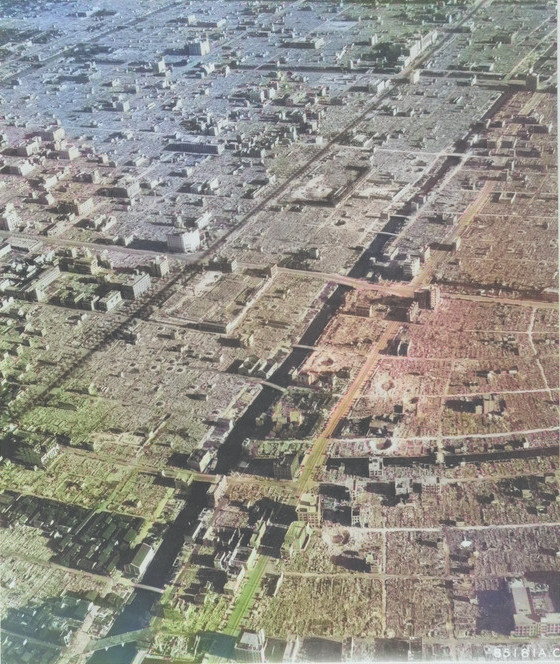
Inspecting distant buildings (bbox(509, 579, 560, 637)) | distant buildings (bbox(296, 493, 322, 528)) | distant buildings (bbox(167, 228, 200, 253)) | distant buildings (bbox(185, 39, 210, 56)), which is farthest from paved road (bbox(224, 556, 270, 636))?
distant buildings (bbox(185, 39, 210, 56))

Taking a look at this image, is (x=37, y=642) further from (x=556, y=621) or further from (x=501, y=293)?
(x=501, y=293)

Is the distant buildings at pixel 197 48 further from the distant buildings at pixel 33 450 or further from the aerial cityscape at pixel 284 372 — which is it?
the distant buildings at pixel 33 450

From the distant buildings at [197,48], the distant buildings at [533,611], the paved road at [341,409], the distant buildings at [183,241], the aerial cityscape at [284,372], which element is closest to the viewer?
the distant buildings at [533,611]

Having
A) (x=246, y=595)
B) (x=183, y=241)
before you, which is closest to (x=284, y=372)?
(x=246, y=595)

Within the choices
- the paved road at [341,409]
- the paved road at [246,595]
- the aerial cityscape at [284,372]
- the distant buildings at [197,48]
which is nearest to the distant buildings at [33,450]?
the aerial cityscape at [284,372]

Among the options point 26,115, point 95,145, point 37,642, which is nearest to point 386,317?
point 37,642

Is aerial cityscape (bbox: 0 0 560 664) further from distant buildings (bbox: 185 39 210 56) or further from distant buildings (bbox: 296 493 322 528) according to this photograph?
distant buildings (bbox: 185 39 210 56)

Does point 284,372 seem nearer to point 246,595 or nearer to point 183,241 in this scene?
point 246,595

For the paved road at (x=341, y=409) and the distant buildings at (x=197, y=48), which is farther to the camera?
the distant buildings at (x=197, y=48)
